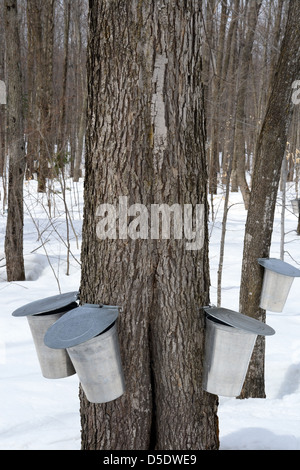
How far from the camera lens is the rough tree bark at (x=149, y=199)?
152 cm

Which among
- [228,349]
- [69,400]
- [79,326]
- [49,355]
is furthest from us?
[69,400]

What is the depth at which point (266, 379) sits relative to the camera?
342cm

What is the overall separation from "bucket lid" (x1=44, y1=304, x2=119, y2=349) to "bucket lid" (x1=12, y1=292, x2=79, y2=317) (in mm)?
156

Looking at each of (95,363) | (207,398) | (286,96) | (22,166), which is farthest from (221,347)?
(22,166)

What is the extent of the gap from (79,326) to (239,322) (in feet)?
1.88

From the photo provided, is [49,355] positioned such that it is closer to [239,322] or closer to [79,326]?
[79,326]

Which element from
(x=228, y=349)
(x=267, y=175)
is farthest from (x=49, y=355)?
(x=267, y=175)

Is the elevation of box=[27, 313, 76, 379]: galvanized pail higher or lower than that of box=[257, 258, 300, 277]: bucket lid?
lower

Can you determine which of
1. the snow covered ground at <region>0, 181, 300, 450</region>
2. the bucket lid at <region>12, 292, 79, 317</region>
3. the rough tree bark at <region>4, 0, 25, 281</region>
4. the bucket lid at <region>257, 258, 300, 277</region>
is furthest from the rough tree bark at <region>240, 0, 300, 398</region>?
the rough tree bark at <region>4, 0, 25, 281</region>

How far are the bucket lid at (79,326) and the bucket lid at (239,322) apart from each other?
0.37 m

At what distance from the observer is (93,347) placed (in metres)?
1.37

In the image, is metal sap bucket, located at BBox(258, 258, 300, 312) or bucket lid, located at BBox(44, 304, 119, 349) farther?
metal sap bucket, located at BBox(258, 258, 300, 312)

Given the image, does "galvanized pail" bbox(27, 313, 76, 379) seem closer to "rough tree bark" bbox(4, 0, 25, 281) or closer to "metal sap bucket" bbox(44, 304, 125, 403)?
"metal sap bucket" bbox(44, 304, 125, 403)

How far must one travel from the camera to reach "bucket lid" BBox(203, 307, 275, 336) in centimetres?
146
